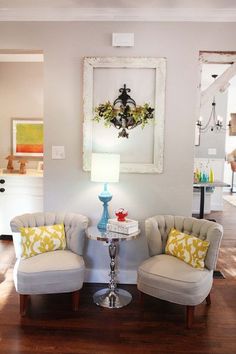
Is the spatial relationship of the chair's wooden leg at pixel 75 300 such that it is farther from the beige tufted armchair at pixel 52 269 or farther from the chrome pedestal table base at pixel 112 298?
the chrome pedestal table base at pixel 112 298

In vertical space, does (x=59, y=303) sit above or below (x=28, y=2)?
below

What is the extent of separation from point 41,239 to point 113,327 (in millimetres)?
990

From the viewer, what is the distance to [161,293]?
2.81 m

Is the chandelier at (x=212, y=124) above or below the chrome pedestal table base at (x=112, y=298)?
above

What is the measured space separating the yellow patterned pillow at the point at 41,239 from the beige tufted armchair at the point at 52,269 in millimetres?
49

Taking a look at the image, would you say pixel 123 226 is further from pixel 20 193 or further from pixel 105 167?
pixel 20 193

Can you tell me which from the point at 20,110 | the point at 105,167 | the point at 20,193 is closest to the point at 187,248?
the point at 105,167

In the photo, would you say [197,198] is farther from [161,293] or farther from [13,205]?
[161,293]

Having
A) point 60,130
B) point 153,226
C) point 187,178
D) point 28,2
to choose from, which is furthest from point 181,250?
point 28,2

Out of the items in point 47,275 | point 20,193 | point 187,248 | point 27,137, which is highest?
point 27,137

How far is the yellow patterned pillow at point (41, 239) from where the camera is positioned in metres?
3.07

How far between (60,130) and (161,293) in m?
1.82

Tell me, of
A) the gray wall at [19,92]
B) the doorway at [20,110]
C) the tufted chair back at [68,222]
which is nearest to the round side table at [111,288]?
the tufted chair back at [68,222]

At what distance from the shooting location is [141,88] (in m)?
3.37
